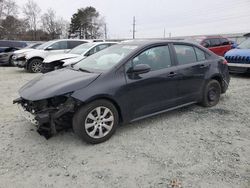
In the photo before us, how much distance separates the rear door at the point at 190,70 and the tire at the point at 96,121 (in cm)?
160

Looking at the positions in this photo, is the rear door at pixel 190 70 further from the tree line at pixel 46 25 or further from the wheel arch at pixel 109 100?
the tree line at pixel 46 25

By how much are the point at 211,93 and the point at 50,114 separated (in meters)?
3.57

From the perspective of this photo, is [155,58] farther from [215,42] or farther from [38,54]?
[215,42]

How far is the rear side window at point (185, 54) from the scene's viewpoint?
5.02 m

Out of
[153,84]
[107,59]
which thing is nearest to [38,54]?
[107,59]

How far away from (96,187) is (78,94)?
4.54ft

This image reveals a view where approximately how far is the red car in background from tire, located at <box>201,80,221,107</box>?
723cm

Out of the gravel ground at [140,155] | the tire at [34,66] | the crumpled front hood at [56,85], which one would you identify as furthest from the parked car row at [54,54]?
the crumpled front hood at [56,85]

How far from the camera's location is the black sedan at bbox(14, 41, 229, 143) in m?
3.79

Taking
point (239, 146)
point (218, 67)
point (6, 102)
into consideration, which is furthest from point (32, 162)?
point (218, 67)

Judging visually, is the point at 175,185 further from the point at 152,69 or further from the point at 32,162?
→ the point at 152,69

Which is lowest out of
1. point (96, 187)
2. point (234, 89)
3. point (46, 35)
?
point (96, 187)

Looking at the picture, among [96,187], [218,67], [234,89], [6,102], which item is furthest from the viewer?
[234,89]

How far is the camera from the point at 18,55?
12703mm
